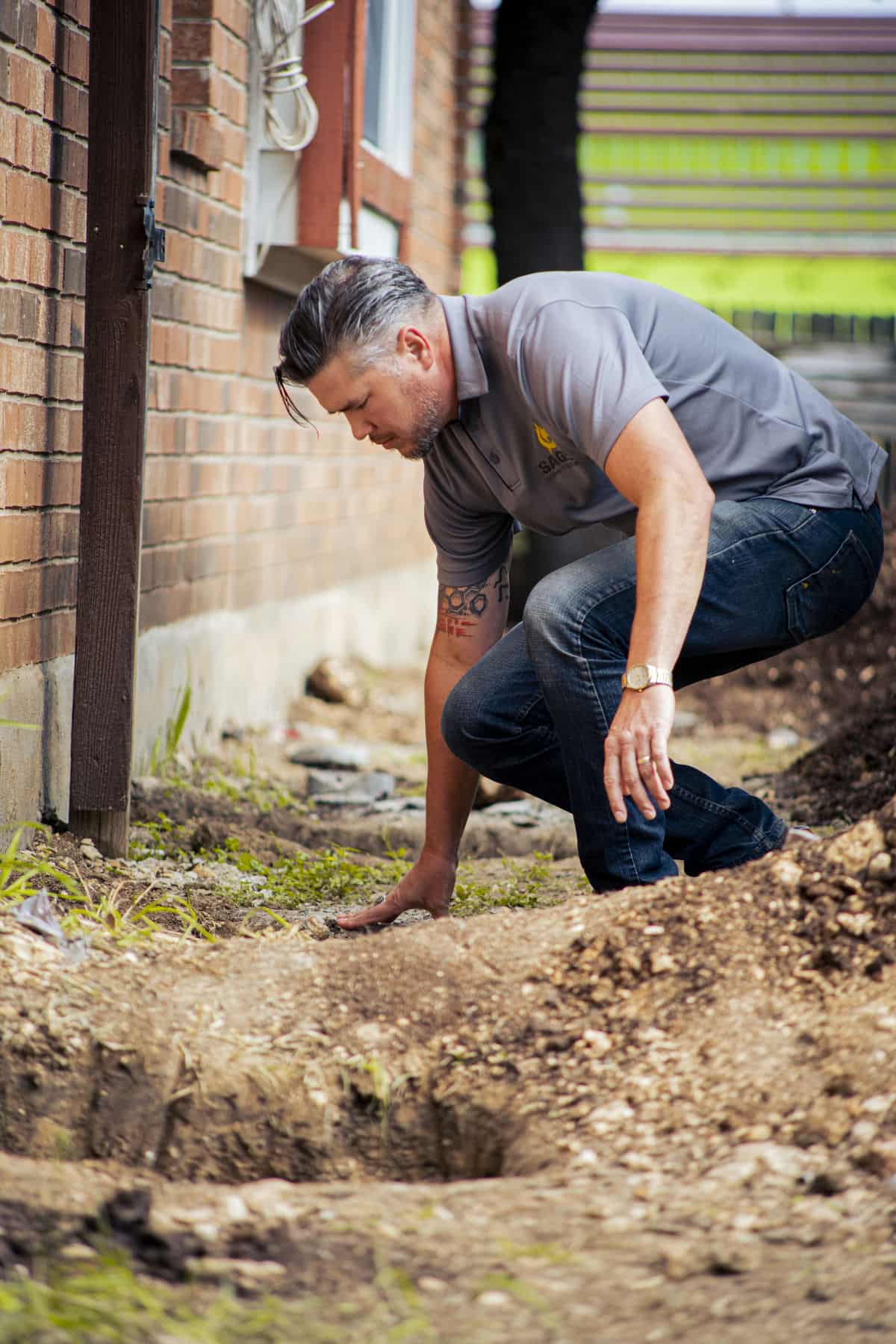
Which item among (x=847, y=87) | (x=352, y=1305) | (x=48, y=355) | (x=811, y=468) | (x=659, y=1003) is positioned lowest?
(x=352, y=1305)

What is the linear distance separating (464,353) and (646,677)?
0.74 meters

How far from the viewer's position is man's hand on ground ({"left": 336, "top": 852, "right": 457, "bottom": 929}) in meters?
2.80

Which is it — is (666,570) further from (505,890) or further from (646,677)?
(505,890)

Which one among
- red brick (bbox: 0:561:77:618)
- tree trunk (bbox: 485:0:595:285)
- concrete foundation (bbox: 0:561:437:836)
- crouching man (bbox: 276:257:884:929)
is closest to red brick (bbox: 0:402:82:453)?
red brick (bbox: 0:561:77:618)

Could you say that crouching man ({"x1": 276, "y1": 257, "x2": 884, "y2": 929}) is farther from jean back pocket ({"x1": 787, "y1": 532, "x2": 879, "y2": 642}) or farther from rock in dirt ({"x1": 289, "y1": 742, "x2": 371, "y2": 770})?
rock in dirt ({"x1": 289, "y1": 742, "x2": 371, "y2": 770})

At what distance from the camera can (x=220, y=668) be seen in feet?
15.6

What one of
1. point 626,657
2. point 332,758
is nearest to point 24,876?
point 626,657

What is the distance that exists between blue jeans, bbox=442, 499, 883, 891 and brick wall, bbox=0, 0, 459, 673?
114 centimetres

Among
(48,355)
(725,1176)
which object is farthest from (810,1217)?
(48,355)

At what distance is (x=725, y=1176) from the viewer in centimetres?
174

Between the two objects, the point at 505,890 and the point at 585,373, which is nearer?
the point at 585,373

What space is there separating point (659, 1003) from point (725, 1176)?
40cm

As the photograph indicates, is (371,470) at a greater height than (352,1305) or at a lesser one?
greater

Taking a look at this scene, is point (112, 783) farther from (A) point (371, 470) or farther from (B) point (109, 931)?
(A) point (371, 470)
